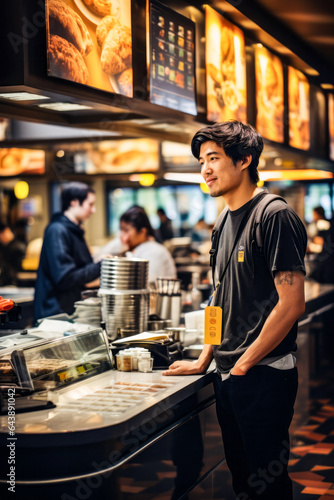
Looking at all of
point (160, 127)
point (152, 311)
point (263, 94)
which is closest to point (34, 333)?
point (152, 311)

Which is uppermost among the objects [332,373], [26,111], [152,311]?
[26,111]

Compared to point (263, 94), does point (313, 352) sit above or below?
below

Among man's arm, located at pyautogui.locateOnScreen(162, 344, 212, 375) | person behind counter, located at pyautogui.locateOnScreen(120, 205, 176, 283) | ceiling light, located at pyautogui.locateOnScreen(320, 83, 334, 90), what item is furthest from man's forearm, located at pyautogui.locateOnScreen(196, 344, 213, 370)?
ceiling light, located at pyautogui.locateOnScreen(320, 83, 334, 90)

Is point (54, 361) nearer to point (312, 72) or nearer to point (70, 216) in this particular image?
point (70, 216)

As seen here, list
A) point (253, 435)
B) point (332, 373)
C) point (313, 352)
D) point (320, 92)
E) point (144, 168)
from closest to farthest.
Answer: point (253, 435) → point (313, 352) → point (332, 373) → point (320, 92) → point (144, 168)

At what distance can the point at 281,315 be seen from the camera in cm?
249

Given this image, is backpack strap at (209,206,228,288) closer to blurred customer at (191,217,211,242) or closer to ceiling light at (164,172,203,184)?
ceiling light at (164,172,203,184)

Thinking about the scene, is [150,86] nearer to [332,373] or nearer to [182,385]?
[182,385]

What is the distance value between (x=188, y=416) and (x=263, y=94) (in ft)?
11.6

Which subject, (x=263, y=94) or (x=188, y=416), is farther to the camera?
(x=263, y=94)

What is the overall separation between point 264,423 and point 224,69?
115 inches

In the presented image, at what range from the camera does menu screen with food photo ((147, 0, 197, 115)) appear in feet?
12.1

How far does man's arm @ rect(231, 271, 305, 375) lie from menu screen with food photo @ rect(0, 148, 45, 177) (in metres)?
6.33

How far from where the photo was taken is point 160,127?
4.47 metres
